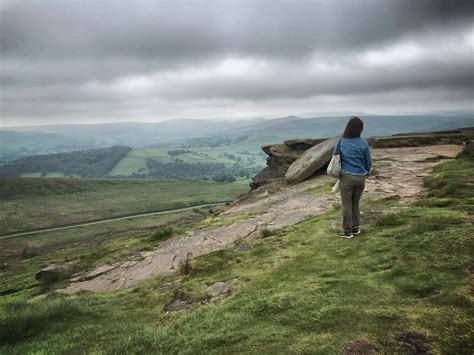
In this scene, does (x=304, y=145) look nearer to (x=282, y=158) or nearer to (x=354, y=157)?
(x=282, y=158)

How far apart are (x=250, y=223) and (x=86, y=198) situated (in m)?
149

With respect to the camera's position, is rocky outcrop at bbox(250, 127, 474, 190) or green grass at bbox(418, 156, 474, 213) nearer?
green grass at bbox(418, 156, 474, 213)

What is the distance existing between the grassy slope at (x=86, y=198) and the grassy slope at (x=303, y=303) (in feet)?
365

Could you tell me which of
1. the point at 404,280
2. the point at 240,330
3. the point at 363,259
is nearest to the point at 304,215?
the point at 363,259

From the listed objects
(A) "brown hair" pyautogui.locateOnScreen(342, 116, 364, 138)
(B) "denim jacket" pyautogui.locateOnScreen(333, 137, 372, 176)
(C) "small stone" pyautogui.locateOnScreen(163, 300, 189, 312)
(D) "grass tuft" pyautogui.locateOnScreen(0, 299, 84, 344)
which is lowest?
(D) "grass tuft" pyautogui.locateOnScreen(0, 299, 84, 344)

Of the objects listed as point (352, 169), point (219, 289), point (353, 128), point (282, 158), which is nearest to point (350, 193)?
point (352, 169)

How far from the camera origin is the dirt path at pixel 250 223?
13.7m

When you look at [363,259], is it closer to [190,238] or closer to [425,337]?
[425,337]

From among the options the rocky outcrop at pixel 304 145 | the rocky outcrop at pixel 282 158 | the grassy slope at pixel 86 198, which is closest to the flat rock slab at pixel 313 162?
the rocky outcrop at pixel 304 145

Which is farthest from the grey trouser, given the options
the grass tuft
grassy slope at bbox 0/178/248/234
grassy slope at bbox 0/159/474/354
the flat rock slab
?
grassy slope at bbox 0/178/248/234

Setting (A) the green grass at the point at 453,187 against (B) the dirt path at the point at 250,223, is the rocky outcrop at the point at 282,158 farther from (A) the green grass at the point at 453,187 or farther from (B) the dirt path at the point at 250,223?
(A) the green grass at the point at 453,187

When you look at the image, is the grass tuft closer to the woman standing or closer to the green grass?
the woman standing

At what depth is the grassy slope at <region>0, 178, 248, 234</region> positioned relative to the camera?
379 ft

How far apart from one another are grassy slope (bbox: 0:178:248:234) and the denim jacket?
379ft
